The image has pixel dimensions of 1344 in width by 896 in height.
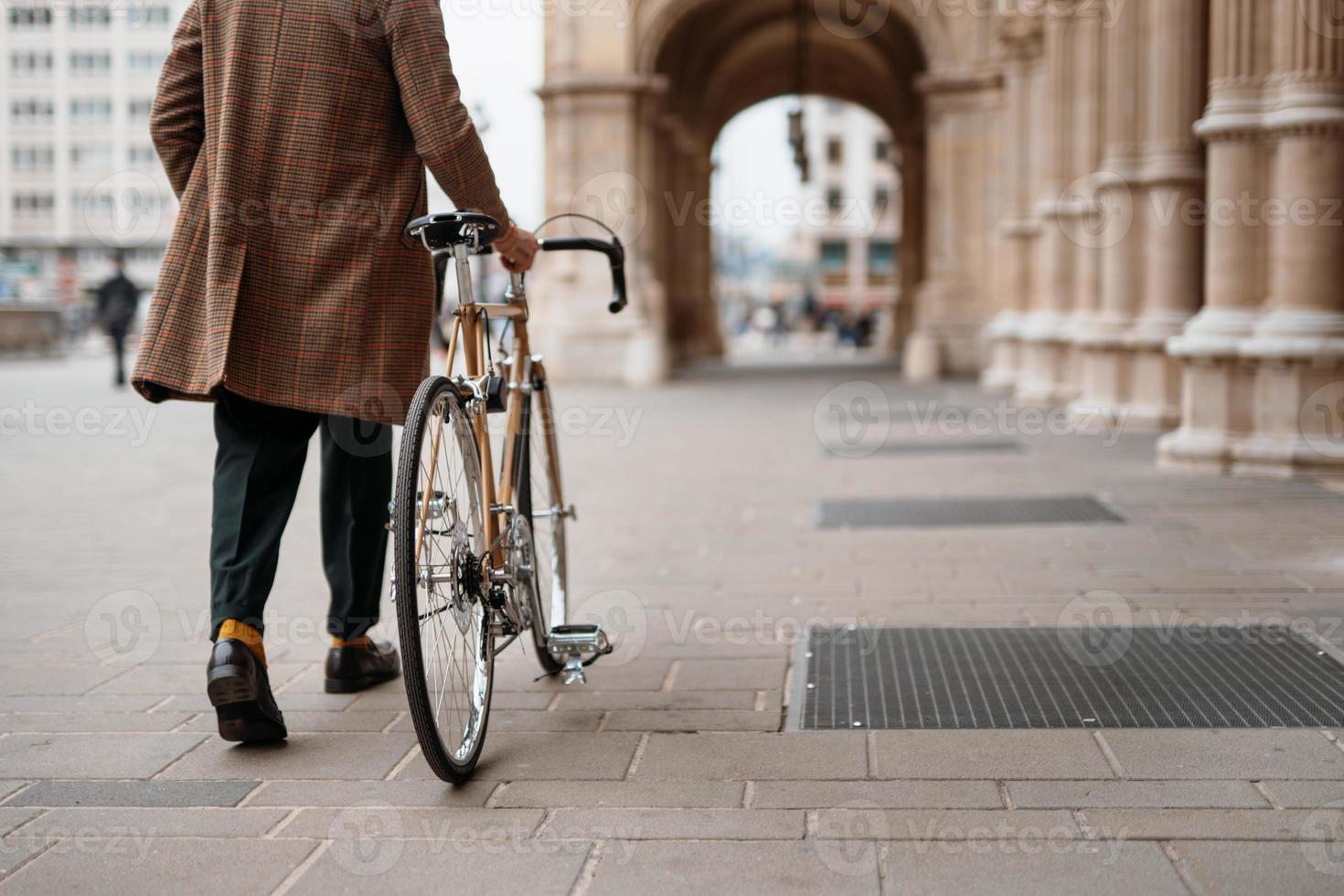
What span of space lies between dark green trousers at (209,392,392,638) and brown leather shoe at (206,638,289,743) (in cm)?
8

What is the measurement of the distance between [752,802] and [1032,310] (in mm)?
15751

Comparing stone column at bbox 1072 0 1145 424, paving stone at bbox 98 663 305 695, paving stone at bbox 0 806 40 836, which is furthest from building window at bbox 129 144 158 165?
paving stone at bbox 0 806 40 836

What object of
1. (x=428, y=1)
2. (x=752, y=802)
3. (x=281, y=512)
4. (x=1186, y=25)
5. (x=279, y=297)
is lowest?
(x=752, y=802)

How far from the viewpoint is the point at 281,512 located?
3.91m

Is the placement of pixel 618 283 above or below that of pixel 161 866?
above

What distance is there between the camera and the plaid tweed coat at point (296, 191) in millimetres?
3854

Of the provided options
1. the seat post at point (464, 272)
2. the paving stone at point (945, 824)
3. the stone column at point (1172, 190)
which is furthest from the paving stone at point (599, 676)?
the stone column at point (1172, 190)

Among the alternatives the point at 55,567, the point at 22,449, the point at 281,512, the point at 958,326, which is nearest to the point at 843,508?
the point at 55,567

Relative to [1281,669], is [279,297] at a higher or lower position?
higher

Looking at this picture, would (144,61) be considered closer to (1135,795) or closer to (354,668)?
(354,668)

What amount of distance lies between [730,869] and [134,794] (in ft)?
4.64

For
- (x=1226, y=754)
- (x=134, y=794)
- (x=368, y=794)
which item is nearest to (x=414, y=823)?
(x=368, y=794)

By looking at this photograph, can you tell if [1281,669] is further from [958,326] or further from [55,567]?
[958,326]

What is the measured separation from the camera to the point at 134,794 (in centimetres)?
340
